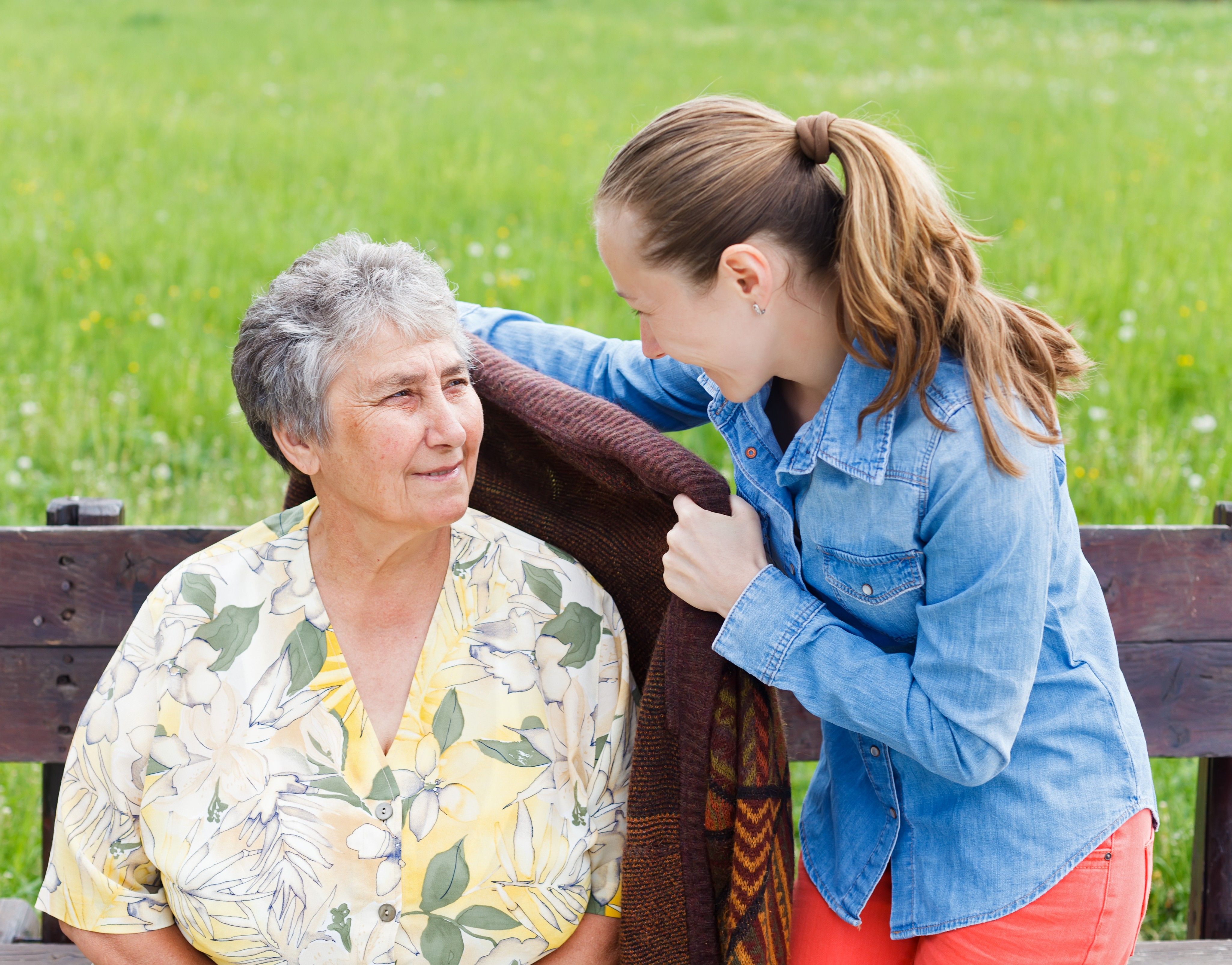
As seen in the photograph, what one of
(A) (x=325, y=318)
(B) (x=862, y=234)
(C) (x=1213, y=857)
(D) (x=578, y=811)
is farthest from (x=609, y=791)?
(C) (x=1213, y=857)

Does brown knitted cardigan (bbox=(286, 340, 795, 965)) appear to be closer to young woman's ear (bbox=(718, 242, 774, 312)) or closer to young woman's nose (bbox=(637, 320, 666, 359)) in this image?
young woman's nose (bbox=(637, 320, 666, 359))

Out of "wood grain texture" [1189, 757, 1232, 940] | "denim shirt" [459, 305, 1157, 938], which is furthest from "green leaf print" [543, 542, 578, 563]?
"wood grain texture" [1189, 757, 1232, 940]

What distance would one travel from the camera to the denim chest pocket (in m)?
1.57

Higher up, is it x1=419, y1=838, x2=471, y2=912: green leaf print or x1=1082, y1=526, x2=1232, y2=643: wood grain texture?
x1=1082, y1=526, x2=1232, y2=643: wood grain texture

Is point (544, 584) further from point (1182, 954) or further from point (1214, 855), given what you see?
point (1214, 855)

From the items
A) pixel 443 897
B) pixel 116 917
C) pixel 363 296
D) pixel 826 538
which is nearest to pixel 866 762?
pixel 826 538

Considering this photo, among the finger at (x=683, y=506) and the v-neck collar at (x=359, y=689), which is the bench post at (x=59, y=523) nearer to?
the v-neck collar at (x=359, y=689)

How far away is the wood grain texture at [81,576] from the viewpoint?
2186mm

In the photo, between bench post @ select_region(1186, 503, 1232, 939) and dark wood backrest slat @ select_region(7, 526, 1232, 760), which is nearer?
dark wood backrest slat @ select_region(7, 526, 1232, 760)

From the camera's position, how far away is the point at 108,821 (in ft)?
5.95

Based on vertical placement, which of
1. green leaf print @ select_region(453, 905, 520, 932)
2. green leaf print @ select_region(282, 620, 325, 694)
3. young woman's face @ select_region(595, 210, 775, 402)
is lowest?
green leaf print @ select_region(453, 905, 520, 932)

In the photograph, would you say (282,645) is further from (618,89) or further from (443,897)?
(618,89)

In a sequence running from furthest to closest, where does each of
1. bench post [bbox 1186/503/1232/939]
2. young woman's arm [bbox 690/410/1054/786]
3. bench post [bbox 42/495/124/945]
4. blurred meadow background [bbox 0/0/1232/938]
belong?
→ blurred meadow background [bbox 0/0/1232/938] < bench post [bbox 1186/503/1232/939] < bench post [bbox 42/495/124/945] < young woman's arm [bbox 690/410/1054/786]

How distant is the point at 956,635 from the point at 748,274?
53cm
